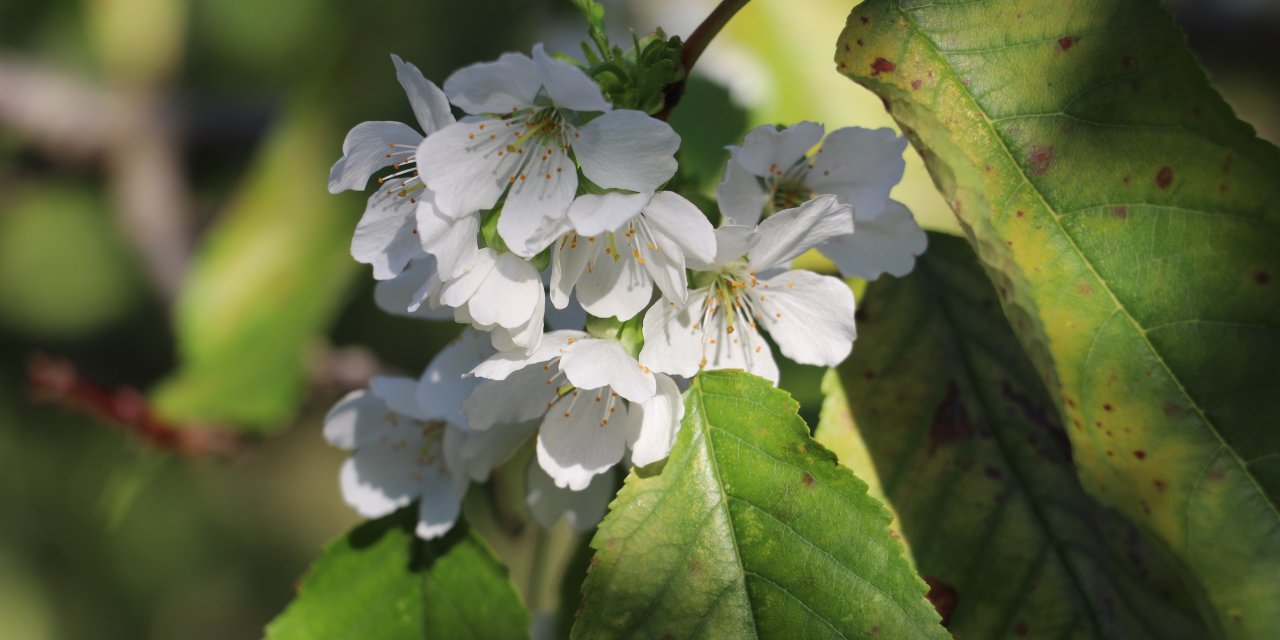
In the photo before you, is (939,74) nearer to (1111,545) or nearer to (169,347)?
(1111,545)

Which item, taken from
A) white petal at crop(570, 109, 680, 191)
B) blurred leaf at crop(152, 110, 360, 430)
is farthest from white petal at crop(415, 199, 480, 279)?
blurred leaf at crop(152, 110, 360, 430)

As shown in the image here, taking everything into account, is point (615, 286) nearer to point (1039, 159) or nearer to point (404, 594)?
point (1039, 159)

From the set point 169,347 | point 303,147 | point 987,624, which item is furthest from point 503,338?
point 169,347

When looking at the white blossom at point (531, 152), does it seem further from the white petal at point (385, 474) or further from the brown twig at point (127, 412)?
the brown twig at point (127, 412)

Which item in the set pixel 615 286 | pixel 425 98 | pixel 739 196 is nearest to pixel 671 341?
pixel 615 286

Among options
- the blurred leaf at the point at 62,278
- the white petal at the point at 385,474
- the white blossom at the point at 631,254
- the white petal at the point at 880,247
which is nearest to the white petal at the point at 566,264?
the white blossom at the point at 631,254
